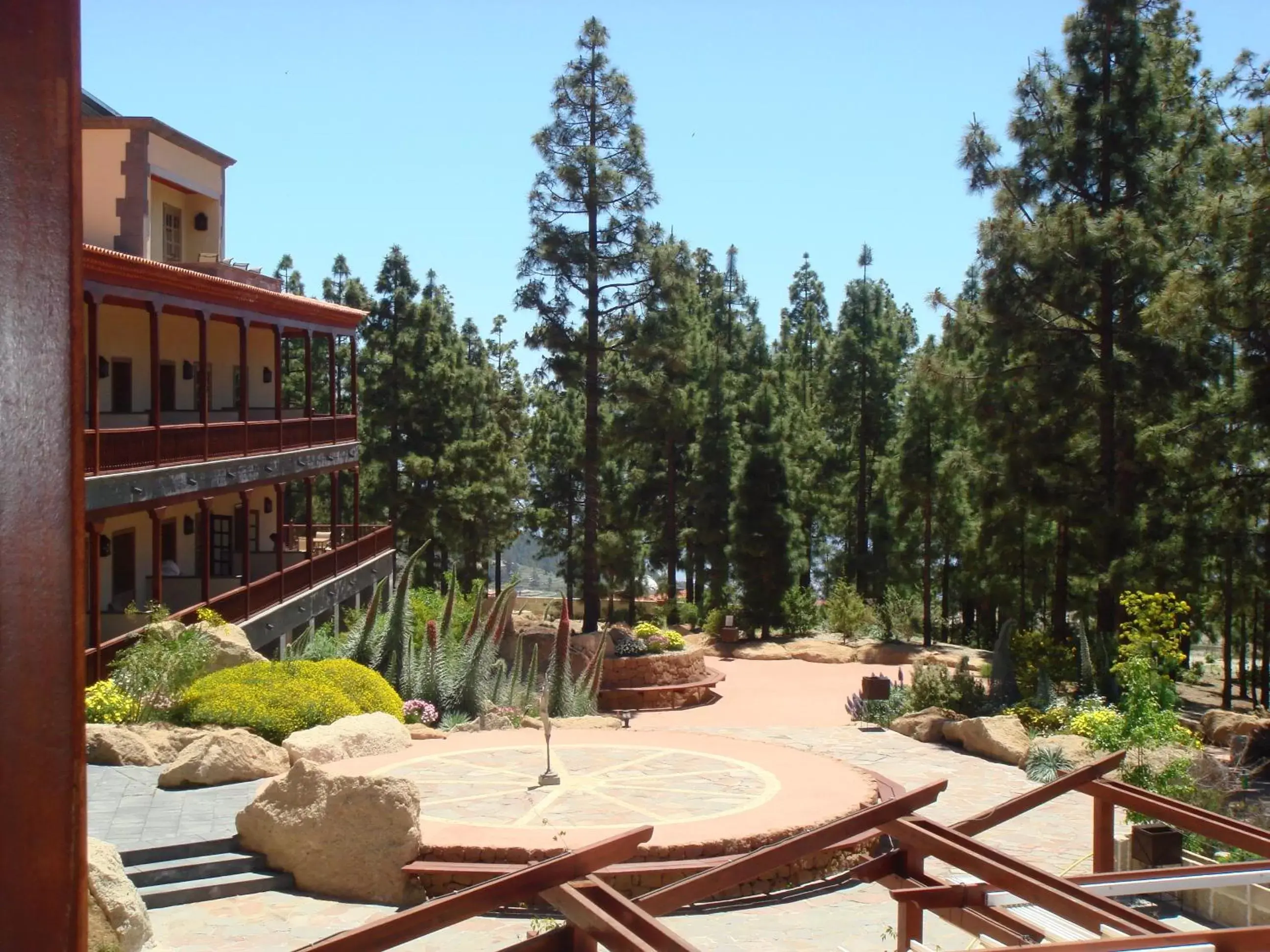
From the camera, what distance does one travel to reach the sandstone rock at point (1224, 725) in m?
17.7

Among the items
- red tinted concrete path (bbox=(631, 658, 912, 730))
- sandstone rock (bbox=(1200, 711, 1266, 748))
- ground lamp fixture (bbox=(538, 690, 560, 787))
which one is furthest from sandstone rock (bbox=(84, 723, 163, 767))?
sandstone rock (bbox=(1200, 711, 1266, 748))

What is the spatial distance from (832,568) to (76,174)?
42.1m

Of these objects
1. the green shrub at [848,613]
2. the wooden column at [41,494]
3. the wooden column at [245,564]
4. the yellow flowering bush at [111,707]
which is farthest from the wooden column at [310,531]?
the wooden column at [41,494]

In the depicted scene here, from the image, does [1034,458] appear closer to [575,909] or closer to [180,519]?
[180,519]

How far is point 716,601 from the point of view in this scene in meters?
39.6

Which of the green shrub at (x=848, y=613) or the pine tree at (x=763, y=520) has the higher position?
the pine tree at (x=763, y=520)

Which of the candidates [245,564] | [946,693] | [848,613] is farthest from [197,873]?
[848,613]

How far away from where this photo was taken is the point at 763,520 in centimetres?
3522

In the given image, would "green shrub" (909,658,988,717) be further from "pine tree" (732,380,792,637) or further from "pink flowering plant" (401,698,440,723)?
"pine tree" (732,380,792,637)

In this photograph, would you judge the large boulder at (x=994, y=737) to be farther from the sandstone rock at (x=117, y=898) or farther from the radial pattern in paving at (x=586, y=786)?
the sandstone rock at (x=117, y=898)

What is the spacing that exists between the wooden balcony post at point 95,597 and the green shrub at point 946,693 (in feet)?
40.4

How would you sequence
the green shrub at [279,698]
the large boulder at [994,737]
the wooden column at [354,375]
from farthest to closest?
the wooden column at [354,375], the large boulder at [994,737], the green shrub at [279,698]

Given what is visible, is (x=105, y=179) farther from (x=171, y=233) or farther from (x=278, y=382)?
(x=278, y=382)

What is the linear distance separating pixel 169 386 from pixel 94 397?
859 cm
